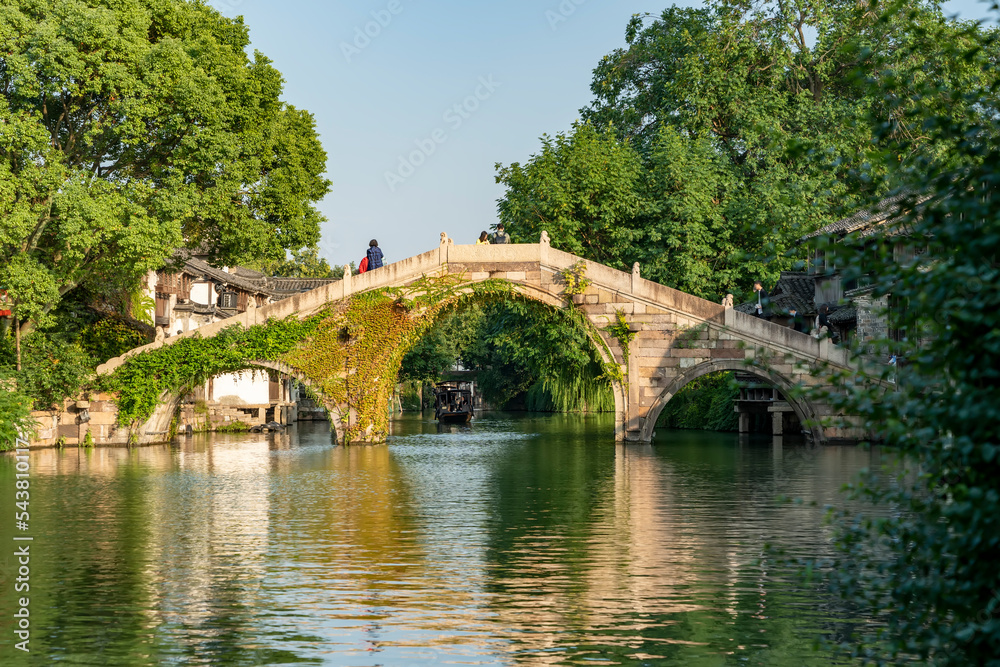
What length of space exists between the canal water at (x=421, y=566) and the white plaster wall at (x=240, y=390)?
21.4 meters

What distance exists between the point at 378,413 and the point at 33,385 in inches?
373

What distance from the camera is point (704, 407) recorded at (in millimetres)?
43281

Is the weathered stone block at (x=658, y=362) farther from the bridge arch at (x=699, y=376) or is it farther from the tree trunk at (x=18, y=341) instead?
the tree trunk at (x=18, y=341)

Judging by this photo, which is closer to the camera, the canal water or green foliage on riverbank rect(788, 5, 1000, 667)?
green foliage on riverbank rect(788, 5, 1000, 667)

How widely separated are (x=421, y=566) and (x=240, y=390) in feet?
117

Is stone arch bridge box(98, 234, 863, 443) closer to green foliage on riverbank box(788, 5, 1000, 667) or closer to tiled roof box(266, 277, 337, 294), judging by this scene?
green foliage on riverbank box(788, 5, 1000, 667)

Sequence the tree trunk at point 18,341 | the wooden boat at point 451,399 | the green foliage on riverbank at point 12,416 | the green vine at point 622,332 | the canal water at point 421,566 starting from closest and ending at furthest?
the canal water at point 421,566 → the green foliage on riverbank at point 12,416 → the tree trunk at point 18,341 → the green vine at point 622,332 → the wooden boat at point 451,399

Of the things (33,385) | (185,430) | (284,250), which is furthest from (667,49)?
(33,385)

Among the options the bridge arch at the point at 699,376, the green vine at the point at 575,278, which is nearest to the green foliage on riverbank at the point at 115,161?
the green vine at the point at 575,278

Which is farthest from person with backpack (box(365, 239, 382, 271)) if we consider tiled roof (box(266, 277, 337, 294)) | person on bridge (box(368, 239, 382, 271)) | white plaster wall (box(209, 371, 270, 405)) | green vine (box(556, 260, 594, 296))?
tiled roof (box(266, 277, 337, 294))

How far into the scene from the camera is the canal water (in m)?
8.48

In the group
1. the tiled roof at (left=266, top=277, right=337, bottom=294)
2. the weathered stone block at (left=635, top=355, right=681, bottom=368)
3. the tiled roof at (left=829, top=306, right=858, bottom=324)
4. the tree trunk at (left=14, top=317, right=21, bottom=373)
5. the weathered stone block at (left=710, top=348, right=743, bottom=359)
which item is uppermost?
the tiled roof at (left=266, top=277, right=337, bottom=294)

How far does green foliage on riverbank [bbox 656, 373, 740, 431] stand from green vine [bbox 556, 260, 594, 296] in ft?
36.9

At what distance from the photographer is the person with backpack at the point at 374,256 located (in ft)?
109
